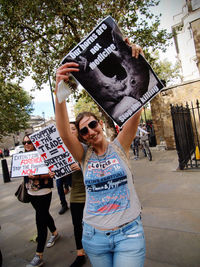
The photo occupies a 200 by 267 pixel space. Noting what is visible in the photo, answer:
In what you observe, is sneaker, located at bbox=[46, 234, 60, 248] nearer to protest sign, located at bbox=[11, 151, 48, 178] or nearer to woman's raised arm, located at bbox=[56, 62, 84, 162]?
protest sign, located at bbox=[11, 151, 48, 178]

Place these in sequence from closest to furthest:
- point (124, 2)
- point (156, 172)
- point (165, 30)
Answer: point (156, 172) → point (124, 2) → point (165, 30)

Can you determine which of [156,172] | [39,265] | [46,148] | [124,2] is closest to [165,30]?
[124,2]

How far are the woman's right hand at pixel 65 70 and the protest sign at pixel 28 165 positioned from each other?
2071mm

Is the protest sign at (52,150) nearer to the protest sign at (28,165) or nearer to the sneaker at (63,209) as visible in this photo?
the protest sign at (28,165)

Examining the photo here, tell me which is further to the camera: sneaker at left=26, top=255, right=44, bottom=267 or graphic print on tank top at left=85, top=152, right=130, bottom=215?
sneaker at left=26, top=255, right=44, bottom=267

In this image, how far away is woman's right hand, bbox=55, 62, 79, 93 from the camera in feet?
4.93

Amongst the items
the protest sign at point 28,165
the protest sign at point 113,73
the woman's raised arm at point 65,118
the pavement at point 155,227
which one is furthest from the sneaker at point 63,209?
the protest sign at point 113,73

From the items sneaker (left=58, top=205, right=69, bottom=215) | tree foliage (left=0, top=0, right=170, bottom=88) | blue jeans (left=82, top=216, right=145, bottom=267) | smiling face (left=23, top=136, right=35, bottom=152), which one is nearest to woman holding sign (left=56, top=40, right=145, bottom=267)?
blue jeans (left=82, top=216, right=145, bottom=267)

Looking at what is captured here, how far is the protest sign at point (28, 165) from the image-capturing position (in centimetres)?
327

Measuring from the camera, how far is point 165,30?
30.3 feet

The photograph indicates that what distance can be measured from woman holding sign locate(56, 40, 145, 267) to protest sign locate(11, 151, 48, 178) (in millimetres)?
1752

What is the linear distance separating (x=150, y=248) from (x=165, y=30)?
9.43m

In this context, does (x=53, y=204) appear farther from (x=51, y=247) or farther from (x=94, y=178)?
(x=94, y=178)

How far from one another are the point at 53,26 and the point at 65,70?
281 inches
